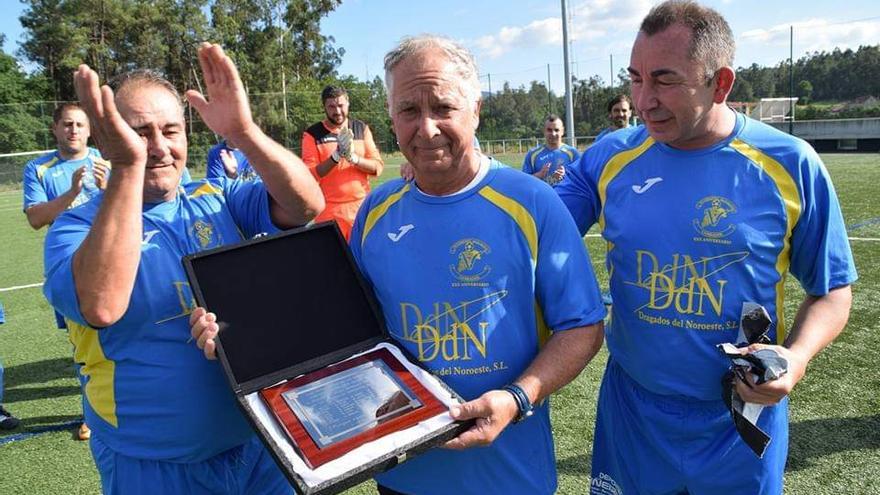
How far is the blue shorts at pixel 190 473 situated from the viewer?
1979mm

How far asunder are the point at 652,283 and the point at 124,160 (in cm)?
173

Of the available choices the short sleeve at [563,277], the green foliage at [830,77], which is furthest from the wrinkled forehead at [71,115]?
the green foliage at [830,77]

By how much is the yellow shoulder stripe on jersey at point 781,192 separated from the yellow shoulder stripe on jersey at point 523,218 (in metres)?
0.80

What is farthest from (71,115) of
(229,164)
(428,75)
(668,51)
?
(668,51)

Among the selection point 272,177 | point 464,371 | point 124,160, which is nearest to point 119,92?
point 124,160

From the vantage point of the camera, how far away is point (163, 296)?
189 cm

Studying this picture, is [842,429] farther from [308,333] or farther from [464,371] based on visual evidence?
[308,333]

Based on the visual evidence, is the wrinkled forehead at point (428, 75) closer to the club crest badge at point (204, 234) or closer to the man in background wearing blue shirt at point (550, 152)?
the club crest badge at point (204, 234)

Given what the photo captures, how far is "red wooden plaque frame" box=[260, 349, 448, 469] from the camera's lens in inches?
57.5

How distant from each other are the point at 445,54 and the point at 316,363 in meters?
1.02

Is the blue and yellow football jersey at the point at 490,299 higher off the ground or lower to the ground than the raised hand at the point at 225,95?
lower

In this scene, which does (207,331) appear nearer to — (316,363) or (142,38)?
(316,363)

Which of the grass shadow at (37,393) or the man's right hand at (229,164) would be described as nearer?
the man's right hand at (229,164)

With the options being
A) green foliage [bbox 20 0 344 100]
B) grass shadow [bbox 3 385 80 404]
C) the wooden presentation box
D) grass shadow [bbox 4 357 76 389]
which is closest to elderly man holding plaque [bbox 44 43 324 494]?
the wooden presentation box
